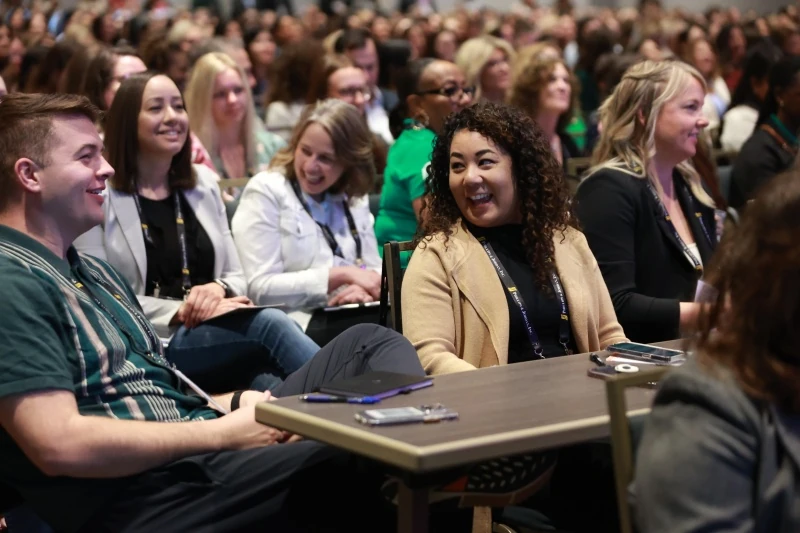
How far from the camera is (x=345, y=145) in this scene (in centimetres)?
407

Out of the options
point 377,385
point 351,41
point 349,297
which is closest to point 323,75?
point 351,41

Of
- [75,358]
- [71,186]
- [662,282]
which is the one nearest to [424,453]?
[75,358]

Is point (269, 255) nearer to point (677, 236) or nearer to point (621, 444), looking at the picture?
point (677, 236)

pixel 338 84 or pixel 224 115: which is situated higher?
pixel 338 84

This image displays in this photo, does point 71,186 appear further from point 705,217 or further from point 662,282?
point 705,217

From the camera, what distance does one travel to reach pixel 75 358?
2260mm

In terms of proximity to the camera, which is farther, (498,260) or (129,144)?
(129,144)

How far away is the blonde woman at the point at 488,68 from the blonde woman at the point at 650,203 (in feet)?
8.96

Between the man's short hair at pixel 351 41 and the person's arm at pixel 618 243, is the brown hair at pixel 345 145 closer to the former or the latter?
the person's arm at pixel 618 243

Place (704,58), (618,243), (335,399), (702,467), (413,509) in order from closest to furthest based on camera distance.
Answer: (702,467) → (413,509) → (335,399) → (618,243) → (704,58)

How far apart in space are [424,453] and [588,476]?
30.4 inches

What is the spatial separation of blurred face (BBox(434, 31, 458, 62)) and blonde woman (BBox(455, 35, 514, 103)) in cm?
307

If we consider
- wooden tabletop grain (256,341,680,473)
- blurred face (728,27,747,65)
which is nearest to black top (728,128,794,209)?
wooden tabletop grain (256,341,680,473)

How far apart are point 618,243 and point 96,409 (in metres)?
1.82
